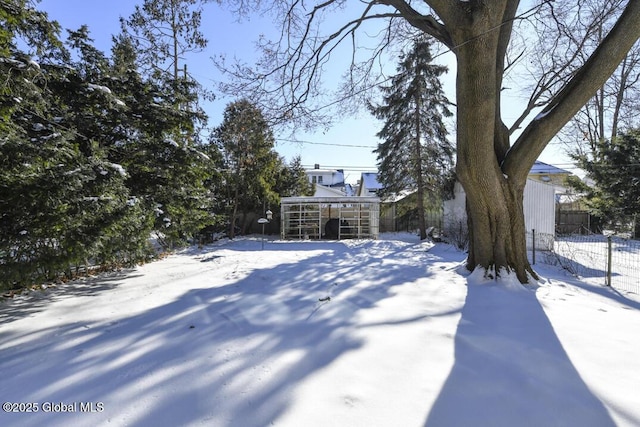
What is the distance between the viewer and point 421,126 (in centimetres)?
1552

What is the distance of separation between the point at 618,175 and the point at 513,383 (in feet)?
56.4

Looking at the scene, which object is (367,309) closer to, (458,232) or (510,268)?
(510,268)

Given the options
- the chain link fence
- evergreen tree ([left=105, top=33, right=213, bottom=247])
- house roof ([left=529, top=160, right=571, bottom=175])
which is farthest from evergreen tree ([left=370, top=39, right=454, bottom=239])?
house roof ([left=529, top=160, right=571, bottom=175])

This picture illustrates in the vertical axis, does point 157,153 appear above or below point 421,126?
below

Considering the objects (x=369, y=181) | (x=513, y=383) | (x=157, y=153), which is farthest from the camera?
(x=369, y=181)

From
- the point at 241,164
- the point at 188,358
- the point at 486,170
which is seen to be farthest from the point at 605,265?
the point at 241,164

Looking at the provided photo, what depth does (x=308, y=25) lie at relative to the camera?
24.0 feet

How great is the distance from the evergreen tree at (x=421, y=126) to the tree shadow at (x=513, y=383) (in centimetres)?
1284

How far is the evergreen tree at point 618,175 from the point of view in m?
14.0

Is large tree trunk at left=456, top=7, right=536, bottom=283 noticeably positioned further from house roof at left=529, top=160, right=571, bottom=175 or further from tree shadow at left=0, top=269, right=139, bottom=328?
house roof at left=529, top=160, right=571, bottom=175

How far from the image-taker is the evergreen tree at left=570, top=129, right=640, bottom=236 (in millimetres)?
13969

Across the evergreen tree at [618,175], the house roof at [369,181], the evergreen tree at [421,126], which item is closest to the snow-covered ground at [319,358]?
the evergreen tree at [421,126]

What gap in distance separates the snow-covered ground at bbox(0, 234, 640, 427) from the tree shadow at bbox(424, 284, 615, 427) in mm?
11

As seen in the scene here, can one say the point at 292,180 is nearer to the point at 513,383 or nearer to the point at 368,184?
the point at 368,184
